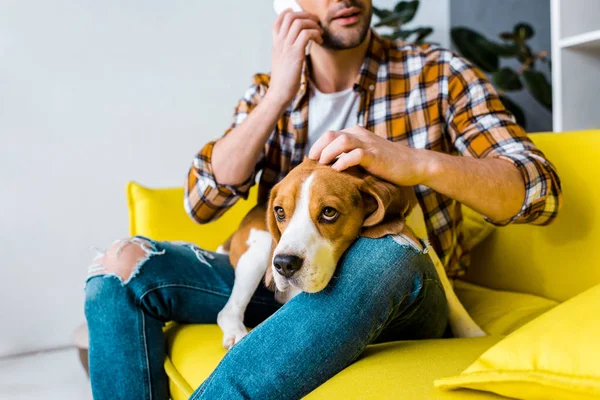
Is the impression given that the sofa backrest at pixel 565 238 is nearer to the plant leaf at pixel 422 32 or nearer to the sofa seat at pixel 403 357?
the sofa seat at pixel 403 357

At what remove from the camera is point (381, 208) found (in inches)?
44.0

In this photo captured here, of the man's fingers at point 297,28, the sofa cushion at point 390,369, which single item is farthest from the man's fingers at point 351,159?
the man's fingers at point 297,28

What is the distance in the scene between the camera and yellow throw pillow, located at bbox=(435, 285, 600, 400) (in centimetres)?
81

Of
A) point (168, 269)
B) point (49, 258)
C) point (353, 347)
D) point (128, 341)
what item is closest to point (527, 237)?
point (353, 347)

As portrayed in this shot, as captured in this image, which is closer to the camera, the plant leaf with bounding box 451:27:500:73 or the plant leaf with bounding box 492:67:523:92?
the plant leaf with bounding box 492:67:523:92

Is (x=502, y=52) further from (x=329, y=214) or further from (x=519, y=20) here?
(x=329, y=214)

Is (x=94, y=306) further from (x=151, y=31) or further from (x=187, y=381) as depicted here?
(x=151, y=31)

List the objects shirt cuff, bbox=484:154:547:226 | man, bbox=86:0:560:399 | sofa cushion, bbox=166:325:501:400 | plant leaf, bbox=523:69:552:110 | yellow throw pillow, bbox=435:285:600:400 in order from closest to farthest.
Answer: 1. yellow throw pillow, bbox=435:285:600:400
2. sofa cushion, bbox=166:325:501:400
3. man, bbox=86:0:560:399
4. shirt cuff, bbox=484:154:547:226
5. plant leaf, bbox=523:69:552:110

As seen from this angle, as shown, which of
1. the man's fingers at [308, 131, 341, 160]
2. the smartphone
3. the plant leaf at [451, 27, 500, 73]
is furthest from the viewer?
the plant leaf at [451, 27, 500, 73]

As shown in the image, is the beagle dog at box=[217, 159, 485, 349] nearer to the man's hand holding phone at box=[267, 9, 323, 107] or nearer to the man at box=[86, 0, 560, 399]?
the man at box=[86, 0, 560, 399]

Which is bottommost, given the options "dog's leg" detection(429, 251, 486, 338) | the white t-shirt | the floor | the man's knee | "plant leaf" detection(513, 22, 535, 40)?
the floor

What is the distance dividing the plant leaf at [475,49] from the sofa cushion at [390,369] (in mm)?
2056

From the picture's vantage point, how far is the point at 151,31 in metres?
3.07

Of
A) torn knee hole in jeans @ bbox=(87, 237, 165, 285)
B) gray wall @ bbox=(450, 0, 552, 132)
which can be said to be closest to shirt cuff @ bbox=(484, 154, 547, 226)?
torn knee hole in jeans @ bbox=(87, 237, 165, 285)
